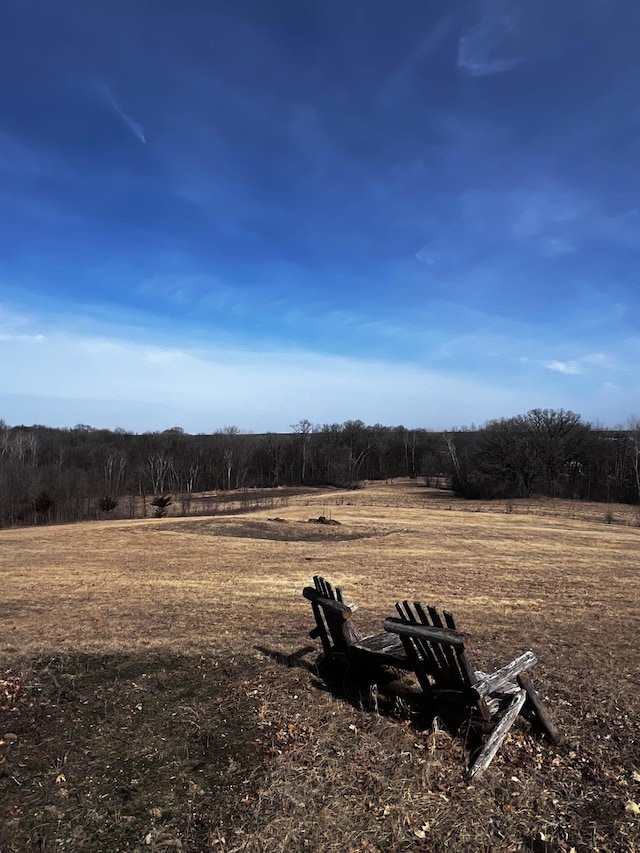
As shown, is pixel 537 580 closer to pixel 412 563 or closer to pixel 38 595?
pixel 412 563

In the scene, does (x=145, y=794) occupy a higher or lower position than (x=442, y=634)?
lower

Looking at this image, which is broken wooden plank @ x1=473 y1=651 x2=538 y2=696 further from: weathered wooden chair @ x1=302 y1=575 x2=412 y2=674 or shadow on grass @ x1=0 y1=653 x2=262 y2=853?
shadow on grass @ x1=0 y1=653 x2=262 y2=853

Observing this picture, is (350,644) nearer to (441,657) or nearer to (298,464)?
(441,657)

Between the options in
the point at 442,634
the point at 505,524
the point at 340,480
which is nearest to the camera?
the point at 442,634

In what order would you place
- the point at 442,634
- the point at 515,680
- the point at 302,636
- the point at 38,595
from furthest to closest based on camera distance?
the point at 38,595
the point at 302,636
the point at 515,680
the point at 442,634

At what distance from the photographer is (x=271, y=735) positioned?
16.9 ft

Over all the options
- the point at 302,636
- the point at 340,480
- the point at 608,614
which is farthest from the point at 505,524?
the point at 340,480

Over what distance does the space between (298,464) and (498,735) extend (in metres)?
82.9

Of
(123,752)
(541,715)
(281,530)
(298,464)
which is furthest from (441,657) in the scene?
(298,464)

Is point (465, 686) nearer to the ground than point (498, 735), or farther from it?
farther from it

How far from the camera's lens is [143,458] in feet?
259

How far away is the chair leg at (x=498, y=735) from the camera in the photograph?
464 centimetres

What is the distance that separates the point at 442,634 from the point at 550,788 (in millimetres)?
1421

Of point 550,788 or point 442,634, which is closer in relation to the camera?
point 550,788
